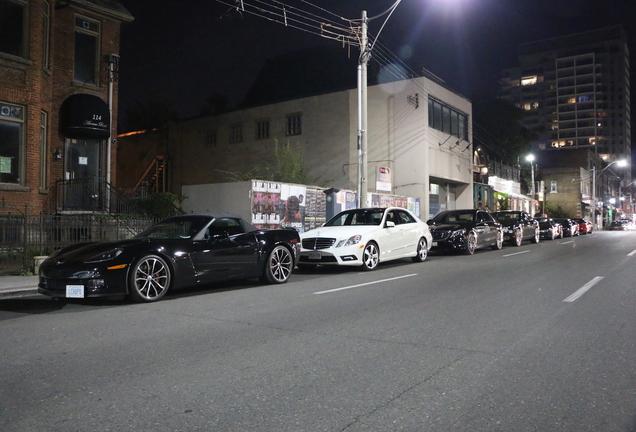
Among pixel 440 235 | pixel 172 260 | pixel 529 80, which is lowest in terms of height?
pixel 172 260

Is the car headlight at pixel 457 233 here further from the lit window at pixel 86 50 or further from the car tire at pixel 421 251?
the lit window at pixel 86 50

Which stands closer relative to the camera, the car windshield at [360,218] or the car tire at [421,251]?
the car windshield at [360,218]

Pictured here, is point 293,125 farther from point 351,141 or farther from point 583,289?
point 583,289

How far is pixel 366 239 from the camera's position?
12156 mm

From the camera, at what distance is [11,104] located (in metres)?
14.2

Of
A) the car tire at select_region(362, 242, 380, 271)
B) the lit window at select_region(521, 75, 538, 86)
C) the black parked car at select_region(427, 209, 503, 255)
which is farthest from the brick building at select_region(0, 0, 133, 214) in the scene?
the lit window at select_region(521, 75, 538, 86)

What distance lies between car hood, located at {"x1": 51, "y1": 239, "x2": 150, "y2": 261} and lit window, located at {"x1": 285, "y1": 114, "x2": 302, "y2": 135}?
22.9 meters

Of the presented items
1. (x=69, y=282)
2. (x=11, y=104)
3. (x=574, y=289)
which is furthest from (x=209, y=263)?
(x=11, y=104)

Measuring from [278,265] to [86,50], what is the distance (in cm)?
1230

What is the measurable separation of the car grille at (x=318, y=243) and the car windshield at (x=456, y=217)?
8.13 metres

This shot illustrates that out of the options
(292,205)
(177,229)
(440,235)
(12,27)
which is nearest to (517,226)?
(440,235)

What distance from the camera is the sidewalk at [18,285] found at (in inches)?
356

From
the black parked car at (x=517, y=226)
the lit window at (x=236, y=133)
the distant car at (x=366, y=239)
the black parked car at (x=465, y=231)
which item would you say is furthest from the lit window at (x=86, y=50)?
the black parked car at (x=517, y=226)

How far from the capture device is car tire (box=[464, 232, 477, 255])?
57.8 ft
